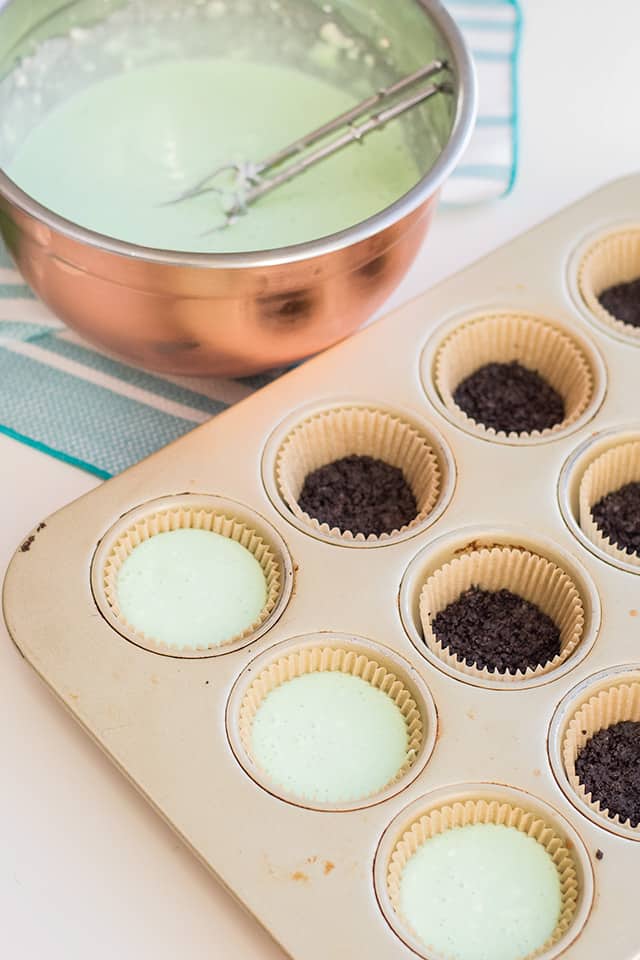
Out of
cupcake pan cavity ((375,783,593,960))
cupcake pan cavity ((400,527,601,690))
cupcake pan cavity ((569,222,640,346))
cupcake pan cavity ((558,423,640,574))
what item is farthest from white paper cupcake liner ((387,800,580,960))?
cupcake pan cavity ((569,222,640,346))

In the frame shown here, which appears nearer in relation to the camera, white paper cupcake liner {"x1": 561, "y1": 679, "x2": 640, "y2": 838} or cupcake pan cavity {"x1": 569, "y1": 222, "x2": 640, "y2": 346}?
white paper cupcake liner {"x1": 561, "y1": 679, "x2": 640, "y2": 838}

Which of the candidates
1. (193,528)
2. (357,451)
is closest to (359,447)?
(357,451)

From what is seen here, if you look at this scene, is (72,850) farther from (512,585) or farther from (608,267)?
(608,267)

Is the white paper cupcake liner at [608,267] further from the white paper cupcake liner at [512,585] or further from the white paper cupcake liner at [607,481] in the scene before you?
the white paper cupcake liner at [512,585]

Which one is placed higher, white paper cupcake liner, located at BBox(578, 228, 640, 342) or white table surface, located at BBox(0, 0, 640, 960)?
white paper cupcake liner, located at BBox(578, 228, 640, 342)

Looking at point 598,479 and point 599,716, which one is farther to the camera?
point 598,479

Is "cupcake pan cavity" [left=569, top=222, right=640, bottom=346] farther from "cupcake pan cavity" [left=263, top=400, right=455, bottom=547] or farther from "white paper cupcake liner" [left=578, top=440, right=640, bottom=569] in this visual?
"cupcake pan cavity" [left=263, top=400, right=455, bottom=547]

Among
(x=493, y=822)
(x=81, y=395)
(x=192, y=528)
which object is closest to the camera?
(x=493, y=822)
